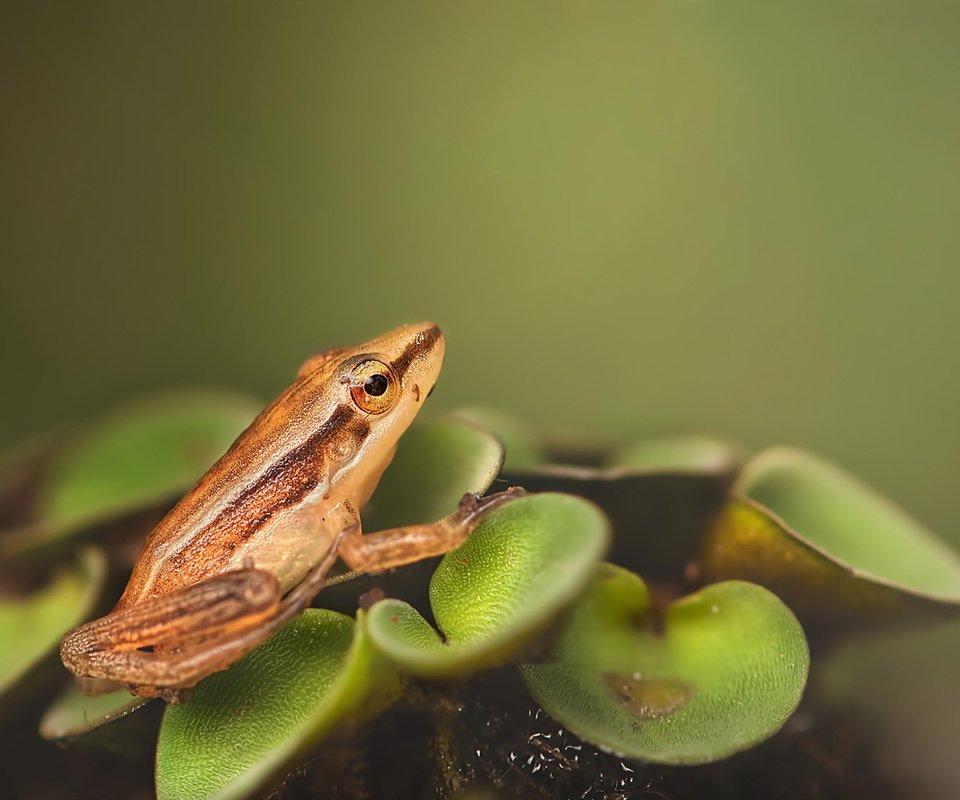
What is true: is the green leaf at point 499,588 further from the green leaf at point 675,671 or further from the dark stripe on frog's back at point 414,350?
the dark stripe on frog's back at point 414,350

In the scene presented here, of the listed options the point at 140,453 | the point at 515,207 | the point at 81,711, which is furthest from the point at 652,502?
the point at 515,207

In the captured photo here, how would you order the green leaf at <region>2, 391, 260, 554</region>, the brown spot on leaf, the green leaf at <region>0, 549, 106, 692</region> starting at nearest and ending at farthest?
the brown spot on leaf, the green leaf at <region>0, 549, 106, 692</region>, the green leaf at <region>2, 391, 260, 554</region>

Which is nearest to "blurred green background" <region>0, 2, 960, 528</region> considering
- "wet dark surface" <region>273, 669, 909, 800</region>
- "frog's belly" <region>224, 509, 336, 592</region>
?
"frog's belly" <region>224, 509, 336, 592</region>

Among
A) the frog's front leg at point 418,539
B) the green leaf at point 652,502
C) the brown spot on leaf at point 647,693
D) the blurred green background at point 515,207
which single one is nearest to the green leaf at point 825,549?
the green leaf at point 652,502

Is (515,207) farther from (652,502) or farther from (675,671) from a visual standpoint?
(675,671)

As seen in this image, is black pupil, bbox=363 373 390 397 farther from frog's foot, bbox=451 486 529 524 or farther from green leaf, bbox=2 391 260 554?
green leaf, bbox=2 391 260 554

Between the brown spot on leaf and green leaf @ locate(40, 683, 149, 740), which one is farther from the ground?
green leaf @ locate(40, 683, 149, 740)

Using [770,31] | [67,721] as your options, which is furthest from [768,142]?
[67,721]
